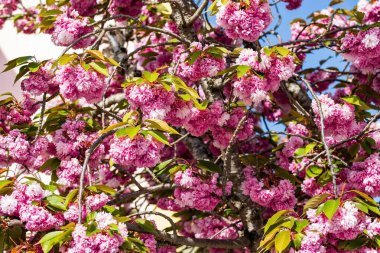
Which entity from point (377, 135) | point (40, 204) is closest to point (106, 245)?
point (40, 204)

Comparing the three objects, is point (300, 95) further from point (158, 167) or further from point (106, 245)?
point (106, 245)

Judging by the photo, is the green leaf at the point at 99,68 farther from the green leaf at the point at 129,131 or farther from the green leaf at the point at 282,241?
the green leaf at the point at 282,241

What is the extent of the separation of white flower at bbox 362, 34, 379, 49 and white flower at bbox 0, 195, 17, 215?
164 cm

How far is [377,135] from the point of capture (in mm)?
2912

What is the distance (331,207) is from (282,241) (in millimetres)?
197

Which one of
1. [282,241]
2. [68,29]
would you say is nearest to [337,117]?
[282,241]

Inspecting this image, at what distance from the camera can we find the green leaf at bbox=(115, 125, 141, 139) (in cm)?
200

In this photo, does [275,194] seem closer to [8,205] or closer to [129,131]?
[129,131]

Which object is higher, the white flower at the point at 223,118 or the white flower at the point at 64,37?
the white flower at the point at 64,37

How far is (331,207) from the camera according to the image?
198cm

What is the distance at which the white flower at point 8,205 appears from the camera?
2209 millimetres

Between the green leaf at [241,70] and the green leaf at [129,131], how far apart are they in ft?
1.45

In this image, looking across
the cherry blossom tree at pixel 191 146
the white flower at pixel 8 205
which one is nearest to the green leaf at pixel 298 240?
the cherry blossom tree at pixel 191 146

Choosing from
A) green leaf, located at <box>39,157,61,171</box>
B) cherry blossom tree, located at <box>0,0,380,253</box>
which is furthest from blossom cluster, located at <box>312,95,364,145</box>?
green leaf, located at <box>39,157,61,171</box>
